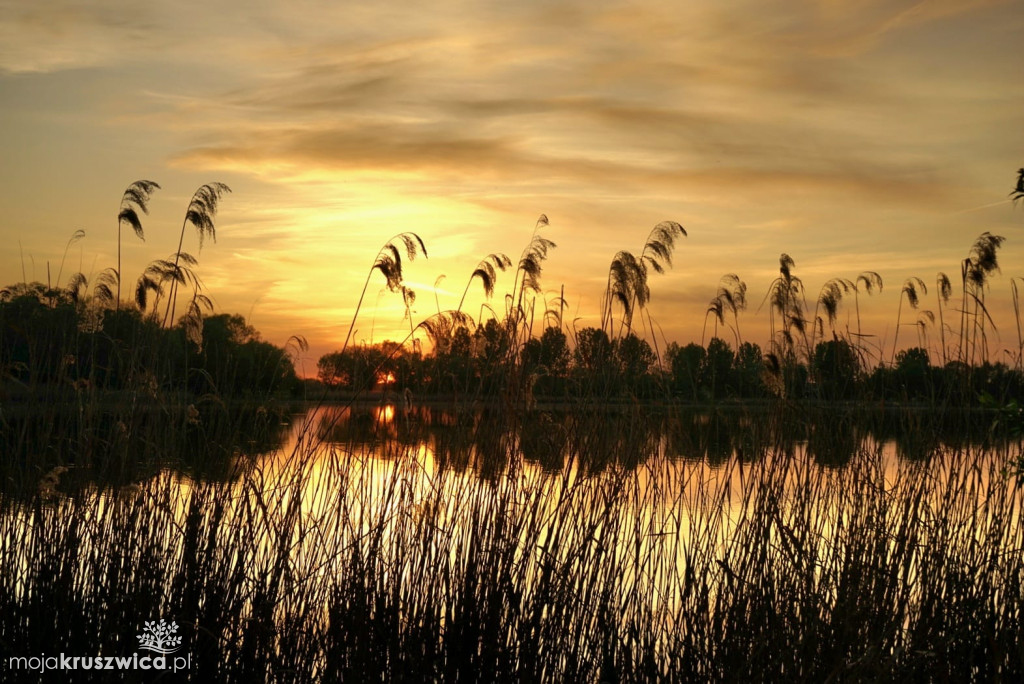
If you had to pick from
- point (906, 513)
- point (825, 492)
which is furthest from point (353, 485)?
point (906, 513)

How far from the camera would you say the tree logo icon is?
11.2 feet

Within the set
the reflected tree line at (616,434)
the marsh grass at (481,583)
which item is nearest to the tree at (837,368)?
the reflected tree line at (616,434)

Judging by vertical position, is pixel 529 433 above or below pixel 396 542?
above

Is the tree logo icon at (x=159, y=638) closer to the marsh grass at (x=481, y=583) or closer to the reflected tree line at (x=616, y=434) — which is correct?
the marsh grass at (x=481, y=583)

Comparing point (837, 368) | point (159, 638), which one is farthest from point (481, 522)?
point (837, 368)

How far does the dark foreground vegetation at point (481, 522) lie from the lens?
3.50m

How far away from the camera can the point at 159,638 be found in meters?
3.43

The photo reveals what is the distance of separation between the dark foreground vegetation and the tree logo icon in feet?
0.17

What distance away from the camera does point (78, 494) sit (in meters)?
3.74

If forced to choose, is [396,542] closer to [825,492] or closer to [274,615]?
[274,615]

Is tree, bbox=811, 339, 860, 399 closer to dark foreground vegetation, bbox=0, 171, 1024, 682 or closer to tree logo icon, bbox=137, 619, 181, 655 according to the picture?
dark foreground vegetation, bbox=0, 171, 1024, 682

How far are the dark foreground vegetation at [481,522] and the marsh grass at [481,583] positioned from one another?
0.01 metres

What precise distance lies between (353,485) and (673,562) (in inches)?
67.4

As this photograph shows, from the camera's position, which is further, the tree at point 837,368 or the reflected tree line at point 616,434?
the tree at point 837,368
